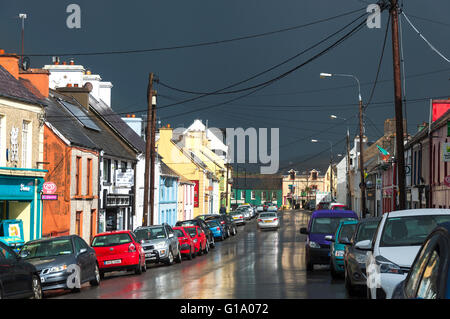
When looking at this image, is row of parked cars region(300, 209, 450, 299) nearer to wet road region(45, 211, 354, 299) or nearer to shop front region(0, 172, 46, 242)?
wet road region(45, 211, 354, 299)

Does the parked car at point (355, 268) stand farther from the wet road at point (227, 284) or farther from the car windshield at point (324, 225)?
the car windshield at point (324, 225)

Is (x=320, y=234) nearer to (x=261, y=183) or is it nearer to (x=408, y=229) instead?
(x=408, y=229)

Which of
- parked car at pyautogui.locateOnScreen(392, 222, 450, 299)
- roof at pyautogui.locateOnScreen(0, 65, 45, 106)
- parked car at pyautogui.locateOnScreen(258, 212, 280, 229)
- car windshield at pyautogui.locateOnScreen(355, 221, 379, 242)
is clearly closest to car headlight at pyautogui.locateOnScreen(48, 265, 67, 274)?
car windshield at pyautogui.locateOnScreen(355, 221, 379, 242)

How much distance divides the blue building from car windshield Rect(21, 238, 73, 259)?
38.7 metres

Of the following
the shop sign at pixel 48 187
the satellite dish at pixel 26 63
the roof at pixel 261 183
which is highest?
the satellite dish at pixel 26 63

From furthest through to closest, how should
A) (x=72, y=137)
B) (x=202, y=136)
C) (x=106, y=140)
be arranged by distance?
1. (x=202, y=136)
2. (x=106, y=140)
3. (x=72, y=137)

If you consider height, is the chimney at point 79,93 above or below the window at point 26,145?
above

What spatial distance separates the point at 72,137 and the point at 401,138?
18.5 meters

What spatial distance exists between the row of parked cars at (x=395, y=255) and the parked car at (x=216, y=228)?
2743 cm

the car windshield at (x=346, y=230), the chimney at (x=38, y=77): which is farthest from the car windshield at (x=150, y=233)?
the chimney at (x=38, y=77)

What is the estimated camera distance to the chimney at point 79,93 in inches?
1801

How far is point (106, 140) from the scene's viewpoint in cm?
4553
